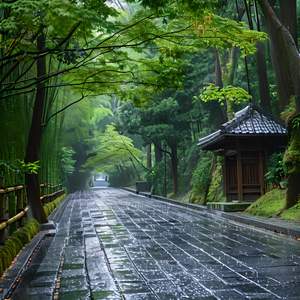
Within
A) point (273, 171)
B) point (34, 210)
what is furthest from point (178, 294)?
point (273, 171)

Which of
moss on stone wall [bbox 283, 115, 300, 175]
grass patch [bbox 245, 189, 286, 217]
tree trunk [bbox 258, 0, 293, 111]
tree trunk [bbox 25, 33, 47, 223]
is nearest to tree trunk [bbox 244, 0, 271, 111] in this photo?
tree trunk [bbox 258, 0, 293, 111]

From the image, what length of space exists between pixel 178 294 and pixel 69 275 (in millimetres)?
1844

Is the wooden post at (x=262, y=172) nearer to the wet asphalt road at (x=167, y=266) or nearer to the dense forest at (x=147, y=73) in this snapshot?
the dense forest at (x=147, y=73)

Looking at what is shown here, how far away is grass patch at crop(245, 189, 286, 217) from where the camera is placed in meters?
13.8

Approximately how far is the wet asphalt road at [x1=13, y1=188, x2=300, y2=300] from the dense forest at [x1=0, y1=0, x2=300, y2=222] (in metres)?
1.56

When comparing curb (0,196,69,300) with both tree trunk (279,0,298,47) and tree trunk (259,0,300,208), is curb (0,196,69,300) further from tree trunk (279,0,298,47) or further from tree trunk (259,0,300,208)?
tree trunk (279,0,298,47)

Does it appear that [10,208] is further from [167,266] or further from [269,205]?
[269,205]

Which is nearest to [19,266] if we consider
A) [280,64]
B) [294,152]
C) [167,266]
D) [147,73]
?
[167,266]

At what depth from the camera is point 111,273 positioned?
6809 mm

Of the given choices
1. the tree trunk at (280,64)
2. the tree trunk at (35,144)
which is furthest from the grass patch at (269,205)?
the tree trunk at (35,144)

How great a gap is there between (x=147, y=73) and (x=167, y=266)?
13.7 feet

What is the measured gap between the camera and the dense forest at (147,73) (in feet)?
21.5

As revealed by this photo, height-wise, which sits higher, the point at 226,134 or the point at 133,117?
the point at 133,117

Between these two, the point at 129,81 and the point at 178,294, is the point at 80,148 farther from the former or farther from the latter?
the point at 178,294
